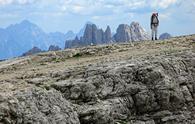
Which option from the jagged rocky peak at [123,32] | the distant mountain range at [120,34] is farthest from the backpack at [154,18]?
the jagged rocky peak at [123,32]

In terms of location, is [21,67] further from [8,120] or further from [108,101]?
[8,120]

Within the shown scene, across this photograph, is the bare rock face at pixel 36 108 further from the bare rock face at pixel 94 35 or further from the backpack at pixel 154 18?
the bare rock face at pixel 94 35

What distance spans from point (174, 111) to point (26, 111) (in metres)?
8.68

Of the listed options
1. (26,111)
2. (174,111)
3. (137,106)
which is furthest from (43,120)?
(174,111)

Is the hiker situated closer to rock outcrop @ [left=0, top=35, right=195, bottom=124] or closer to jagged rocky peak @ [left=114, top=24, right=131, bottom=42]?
rock outcrop @ [left=0, top=35, right=195, bottom=124]

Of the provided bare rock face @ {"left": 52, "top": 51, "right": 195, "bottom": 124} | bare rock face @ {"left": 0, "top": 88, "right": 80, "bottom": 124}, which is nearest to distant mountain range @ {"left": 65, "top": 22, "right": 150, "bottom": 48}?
bare rock face @ {"left": 52, "top": 51, "right": 195, "bottom": 124}

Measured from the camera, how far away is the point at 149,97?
2356 cm

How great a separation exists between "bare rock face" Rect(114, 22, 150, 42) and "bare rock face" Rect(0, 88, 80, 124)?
Result: 9786 cm

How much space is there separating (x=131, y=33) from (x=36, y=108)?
4276 inches

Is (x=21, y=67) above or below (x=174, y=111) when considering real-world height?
above

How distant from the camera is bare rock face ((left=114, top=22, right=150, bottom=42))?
12200 centimetres

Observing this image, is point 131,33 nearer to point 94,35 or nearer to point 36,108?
point 94,35

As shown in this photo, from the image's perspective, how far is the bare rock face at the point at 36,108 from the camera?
18.7m

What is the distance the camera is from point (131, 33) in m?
127
